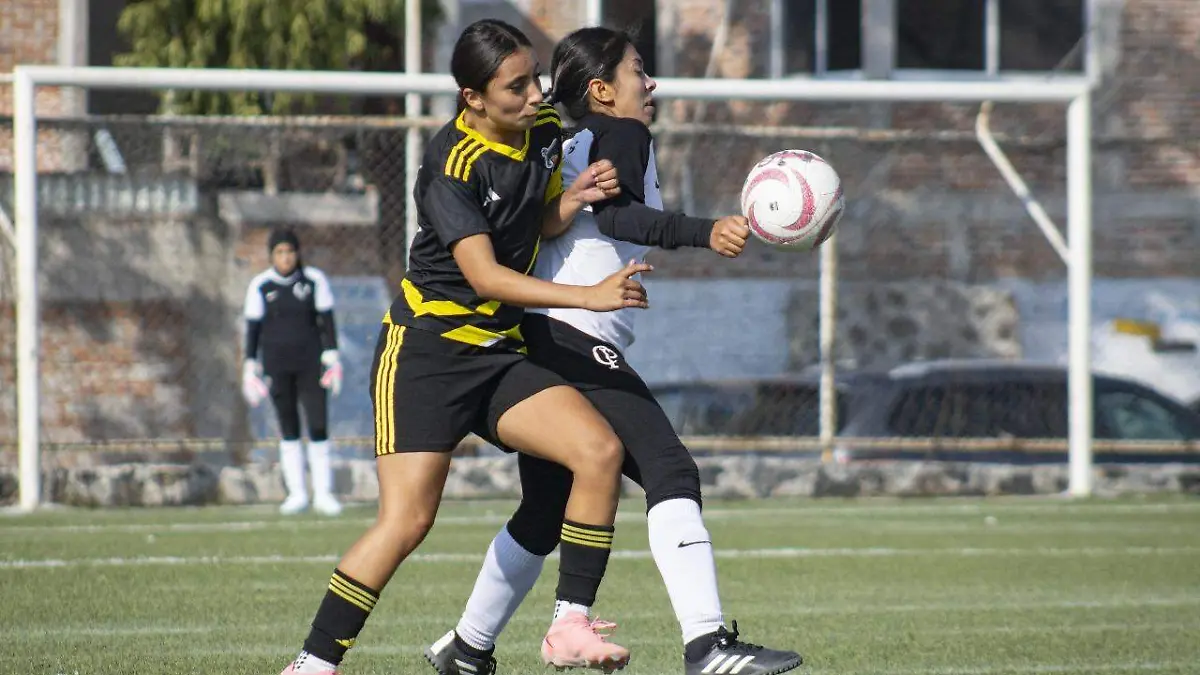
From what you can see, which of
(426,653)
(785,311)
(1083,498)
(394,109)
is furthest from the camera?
(394,109)

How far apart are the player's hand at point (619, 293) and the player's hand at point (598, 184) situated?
0.35 metres

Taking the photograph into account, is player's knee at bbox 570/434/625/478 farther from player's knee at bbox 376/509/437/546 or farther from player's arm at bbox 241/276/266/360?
player's arm at bbox 241/276/266/360

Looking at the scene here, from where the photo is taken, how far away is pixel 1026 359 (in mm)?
16938

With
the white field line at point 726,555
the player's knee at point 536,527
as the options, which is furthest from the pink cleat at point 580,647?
the white field line at point 726,555

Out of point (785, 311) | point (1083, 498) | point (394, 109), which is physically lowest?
point (1083, 498)

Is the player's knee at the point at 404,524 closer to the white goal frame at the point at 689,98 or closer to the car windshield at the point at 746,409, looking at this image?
the white goal frame at the point at 689,98

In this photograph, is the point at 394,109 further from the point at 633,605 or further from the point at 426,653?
the point at 426,653

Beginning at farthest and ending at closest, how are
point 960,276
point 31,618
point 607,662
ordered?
point 960,276 < point 31,618 < point 607,662

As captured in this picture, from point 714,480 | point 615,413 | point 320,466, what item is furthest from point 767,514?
point 615,413

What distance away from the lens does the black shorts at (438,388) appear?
489 centimetres

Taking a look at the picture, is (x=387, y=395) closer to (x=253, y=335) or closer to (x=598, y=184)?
(x=598, y=184)

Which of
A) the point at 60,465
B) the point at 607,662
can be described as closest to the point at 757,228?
the point at 607,662

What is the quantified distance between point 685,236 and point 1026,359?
12626 mm

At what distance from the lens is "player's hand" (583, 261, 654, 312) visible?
4.62m
